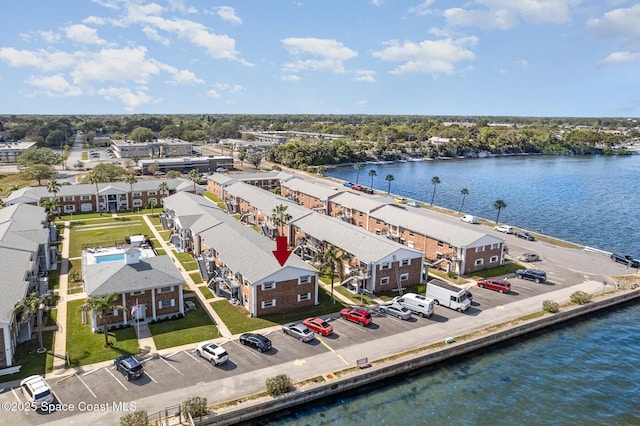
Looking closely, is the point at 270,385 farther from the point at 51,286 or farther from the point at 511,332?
the point at 51,286

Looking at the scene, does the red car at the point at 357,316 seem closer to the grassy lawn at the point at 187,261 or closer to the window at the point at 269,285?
the window at the point at 269,285

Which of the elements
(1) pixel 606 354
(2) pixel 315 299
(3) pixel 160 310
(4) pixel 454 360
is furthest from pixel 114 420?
(1) pixel 606 354

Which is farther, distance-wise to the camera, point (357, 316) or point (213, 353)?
point (357, 316)

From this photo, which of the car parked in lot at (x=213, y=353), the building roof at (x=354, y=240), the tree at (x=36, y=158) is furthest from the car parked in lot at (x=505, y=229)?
the tree at (x=36, y=158)

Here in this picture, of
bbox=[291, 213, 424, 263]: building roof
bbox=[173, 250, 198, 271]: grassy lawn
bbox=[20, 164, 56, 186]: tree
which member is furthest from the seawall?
bbox=[20, 164, 56, 186]: tree

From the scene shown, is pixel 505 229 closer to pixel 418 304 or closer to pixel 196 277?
pixel 418 304

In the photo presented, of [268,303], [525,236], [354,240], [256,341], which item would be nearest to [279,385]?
[256,341]
